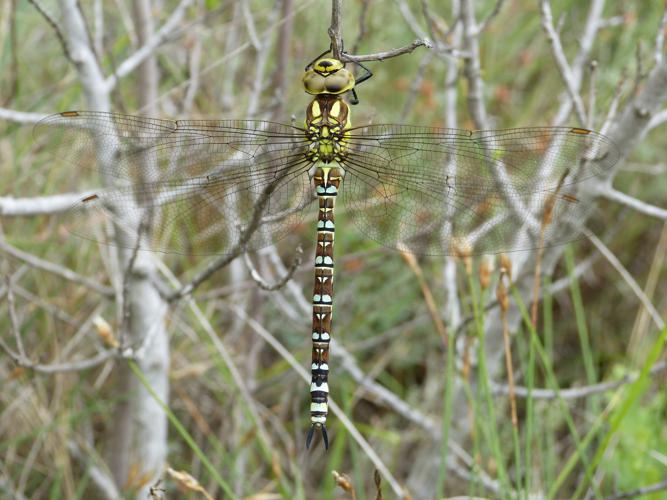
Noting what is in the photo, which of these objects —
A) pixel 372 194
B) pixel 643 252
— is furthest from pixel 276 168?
pixel 643 252

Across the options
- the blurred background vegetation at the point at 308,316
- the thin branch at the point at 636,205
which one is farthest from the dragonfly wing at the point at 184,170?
the thin branch at the point at 636,205

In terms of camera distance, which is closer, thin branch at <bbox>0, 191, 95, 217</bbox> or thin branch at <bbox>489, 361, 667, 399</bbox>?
thin branch at <bbox>0, 191, 95, 217</bbox>

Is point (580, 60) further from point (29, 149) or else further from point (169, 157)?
point (29, 149)

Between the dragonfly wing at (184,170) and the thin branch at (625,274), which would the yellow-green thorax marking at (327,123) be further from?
the thin branch at (625,274)

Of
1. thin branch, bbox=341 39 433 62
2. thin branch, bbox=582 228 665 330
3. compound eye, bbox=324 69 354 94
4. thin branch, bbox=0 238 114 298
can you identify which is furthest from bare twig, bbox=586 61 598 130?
thin branch, bbox=0 238 114 298

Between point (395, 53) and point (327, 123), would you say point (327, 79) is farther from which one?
point (395, 53)

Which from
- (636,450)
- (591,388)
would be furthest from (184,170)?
(636,450)

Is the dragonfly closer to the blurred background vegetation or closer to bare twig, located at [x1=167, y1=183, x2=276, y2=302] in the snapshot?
bare twig, located at [x1=167, y1=183, x2=276, y2=302]
